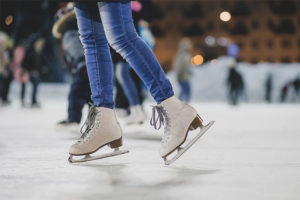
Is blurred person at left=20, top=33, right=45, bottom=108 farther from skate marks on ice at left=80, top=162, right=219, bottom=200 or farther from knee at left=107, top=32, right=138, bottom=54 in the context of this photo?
skate marks on ice at left=80, top=162, right=219, bottom=200

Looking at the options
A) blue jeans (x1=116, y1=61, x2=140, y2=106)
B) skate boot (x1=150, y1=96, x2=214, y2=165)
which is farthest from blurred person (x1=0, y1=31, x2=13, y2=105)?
skate boot (x1=150, y1=96, x2=214, y2=165)

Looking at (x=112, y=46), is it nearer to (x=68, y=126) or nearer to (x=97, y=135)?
(x=97, y=135)

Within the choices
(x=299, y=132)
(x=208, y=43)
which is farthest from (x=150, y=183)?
(x=208, y=43)

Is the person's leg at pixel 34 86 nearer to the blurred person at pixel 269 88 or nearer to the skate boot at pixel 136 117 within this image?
the skate boot at pixel 136 117

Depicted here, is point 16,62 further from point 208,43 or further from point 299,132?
point 208,43

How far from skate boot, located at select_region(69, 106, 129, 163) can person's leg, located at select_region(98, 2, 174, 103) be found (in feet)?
0.99

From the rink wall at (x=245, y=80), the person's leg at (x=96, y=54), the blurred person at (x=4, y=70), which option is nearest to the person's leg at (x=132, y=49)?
the person's leg at (x=96, y=54)

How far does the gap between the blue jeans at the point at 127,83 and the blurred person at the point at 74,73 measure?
66 cm

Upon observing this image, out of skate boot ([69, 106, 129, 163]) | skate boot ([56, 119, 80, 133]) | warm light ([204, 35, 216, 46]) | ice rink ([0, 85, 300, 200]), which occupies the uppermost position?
warm light ([204, 35, 216, 46])

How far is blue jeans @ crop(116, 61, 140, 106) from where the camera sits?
5230 millimetres

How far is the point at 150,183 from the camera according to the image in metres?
2.07

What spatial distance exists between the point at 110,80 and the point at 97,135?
0.32 meters

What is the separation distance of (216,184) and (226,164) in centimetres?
59

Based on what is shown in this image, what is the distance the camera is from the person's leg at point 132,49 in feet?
8.63
